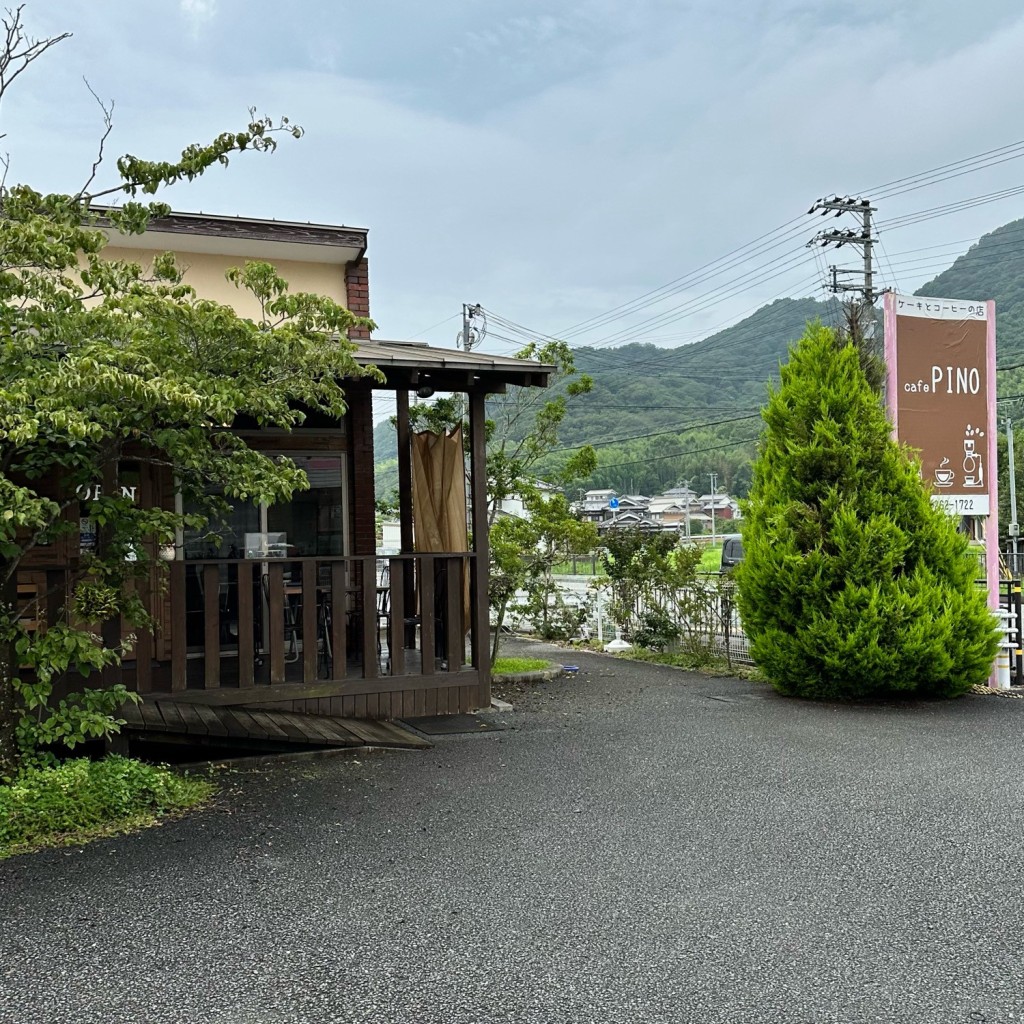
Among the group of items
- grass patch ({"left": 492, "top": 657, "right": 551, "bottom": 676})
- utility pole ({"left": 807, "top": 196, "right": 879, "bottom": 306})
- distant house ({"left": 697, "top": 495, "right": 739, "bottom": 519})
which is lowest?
grass patch ({"left": 492, "top": 657, "right": 551, "bottom": 676})

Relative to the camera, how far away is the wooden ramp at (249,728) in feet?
19.5

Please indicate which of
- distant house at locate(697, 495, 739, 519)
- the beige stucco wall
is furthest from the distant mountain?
the beige stucco wall

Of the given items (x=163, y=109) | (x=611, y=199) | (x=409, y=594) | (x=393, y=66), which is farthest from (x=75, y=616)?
(x=611, y=199)

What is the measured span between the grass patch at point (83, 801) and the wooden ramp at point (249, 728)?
680mm

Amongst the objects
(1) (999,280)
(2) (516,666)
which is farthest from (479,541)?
(1) (999,280)

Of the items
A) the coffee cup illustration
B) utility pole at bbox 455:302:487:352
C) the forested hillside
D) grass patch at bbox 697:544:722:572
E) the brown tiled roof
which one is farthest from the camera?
the forested hillside

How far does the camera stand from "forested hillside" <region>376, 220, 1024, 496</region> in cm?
4878

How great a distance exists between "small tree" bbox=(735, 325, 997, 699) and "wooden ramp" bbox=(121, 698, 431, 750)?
372 cm

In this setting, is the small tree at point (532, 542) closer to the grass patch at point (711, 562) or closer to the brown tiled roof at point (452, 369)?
the grass patch at point (711, 562)

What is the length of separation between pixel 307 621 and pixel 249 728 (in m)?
1.07

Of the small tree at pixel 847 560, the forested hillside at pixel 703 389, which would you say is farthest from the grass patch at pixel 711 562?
the forested hillside at pixel 703 389

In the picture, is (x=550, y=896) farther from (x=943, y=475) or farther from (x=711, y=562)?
(x=711, y=562)

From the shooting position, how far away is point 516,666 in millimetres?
10492

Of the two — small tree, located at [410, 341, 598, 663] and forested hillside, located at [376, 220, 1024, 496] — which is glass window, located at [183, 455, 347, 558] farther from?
forested hillside, located at [376, 220, 1024, 496]
